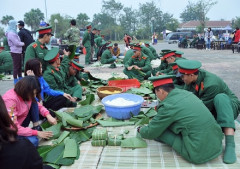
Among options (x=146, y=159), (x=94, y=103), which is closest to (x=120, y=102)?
(x=94, y=103)

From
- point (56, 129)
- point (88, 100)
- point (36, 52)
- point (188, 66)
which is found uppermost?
point (36, 52)

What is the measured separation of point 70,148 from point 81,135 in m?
0.36

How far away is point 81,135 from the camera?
3.01 meters

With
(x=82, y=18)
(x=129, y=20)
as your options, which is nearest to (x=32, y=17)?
(x=82, y=18)

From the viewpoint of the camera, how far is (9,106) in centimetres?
257

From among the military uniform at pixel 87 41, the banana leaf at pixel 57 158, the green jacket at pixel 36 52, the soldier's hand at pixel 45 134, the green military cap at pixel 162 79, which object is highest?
the military uniform at pixel 87 41

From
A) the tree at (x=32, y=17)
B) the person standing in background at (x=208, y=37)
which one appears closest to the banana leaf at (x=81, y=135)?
the person standing in background at (x=208, y=37)

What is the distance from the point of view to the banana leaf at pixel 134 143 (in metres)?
2.74

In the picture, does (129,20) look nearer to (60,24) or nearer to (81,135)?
(60,24)

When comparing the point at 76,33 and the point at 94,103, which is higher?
the point at 76,33

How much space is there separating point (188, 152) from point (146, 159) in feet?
1.43

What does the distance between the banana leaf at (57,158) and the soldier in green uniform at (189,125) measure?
3.01ft

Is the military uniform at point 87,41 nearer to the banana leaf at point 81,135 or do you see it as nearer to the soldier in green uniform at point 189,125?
the banana leaf at point 81,135

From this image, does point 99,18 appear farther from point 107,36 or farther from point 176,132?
point 176,132
